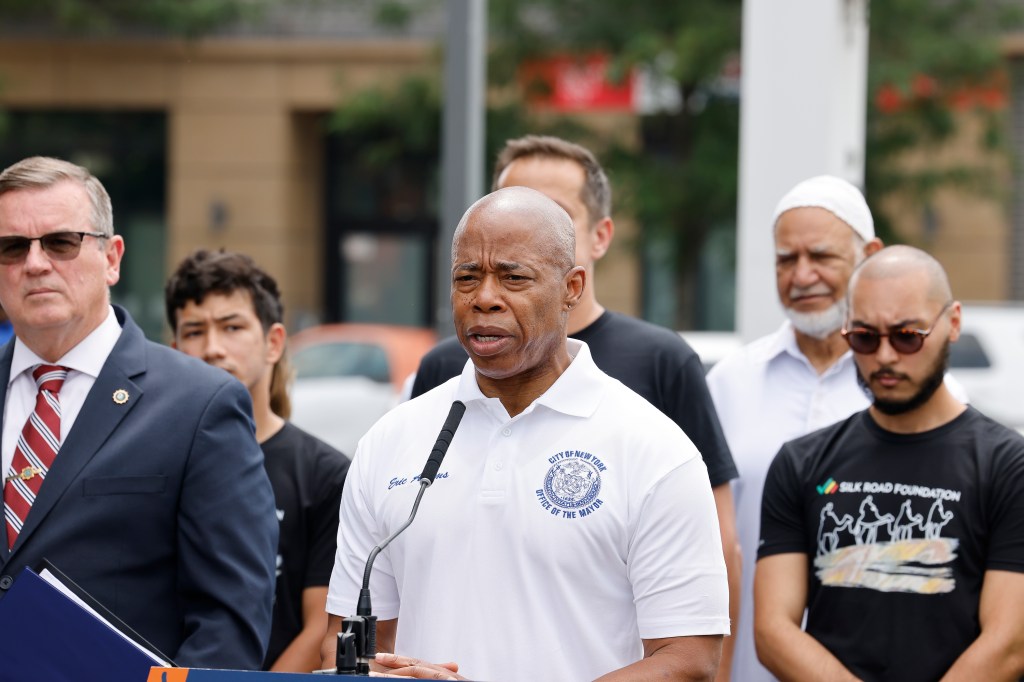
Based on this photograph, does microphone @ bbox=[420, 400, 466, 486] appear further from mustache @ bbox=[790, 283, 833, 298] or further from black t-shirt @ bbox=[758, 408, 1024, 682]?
mustache @ bbox=[790, 283, 833, 298]

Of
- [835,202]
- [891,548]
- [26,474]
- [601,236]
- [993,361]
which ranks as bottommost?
[993,361]

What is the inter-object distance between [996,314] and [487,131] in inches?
243

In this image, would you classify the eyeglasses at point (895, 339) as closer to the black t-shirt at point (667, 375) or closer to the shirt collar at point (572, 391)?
the black t-shirt at point (667, 375)

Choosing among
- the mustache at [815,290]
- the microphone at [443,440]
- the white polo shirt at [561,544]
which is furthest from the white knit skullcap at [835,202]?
the microphone at [443,440]

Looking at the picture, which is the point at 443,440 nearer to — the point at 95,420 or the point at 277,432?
the point at 95,420

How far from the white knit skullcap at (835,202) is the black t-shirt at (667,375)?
948 mm

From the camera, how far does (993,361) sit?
13367 millimetres

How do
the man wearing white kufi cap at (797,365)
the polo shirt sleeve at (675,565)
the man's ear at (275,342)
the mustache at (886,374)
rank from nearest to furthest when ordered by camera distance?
the polo shirt sleeve at (675,565) < the mustache at (886,374) < the man wearing white kufi cap at (797,365) < the man's ear at (275,342)

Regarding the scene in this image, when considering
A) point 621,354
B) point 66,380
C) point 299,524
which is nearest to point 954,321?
point 621,354

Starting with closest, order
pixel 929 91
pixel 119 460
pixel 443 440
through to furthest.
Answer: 1. pixel 443 440
2. pixel 119 460
3. pixel 929 91

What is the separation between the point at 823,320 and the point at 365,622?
2560mm

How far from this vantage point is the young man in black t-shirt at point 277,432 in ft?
15.5

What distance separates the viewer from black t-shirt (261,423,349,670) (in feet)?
15.5

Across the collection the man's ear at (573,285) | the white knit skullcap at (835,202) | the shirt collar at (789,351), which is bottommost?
the shirt collar at (789,351)
